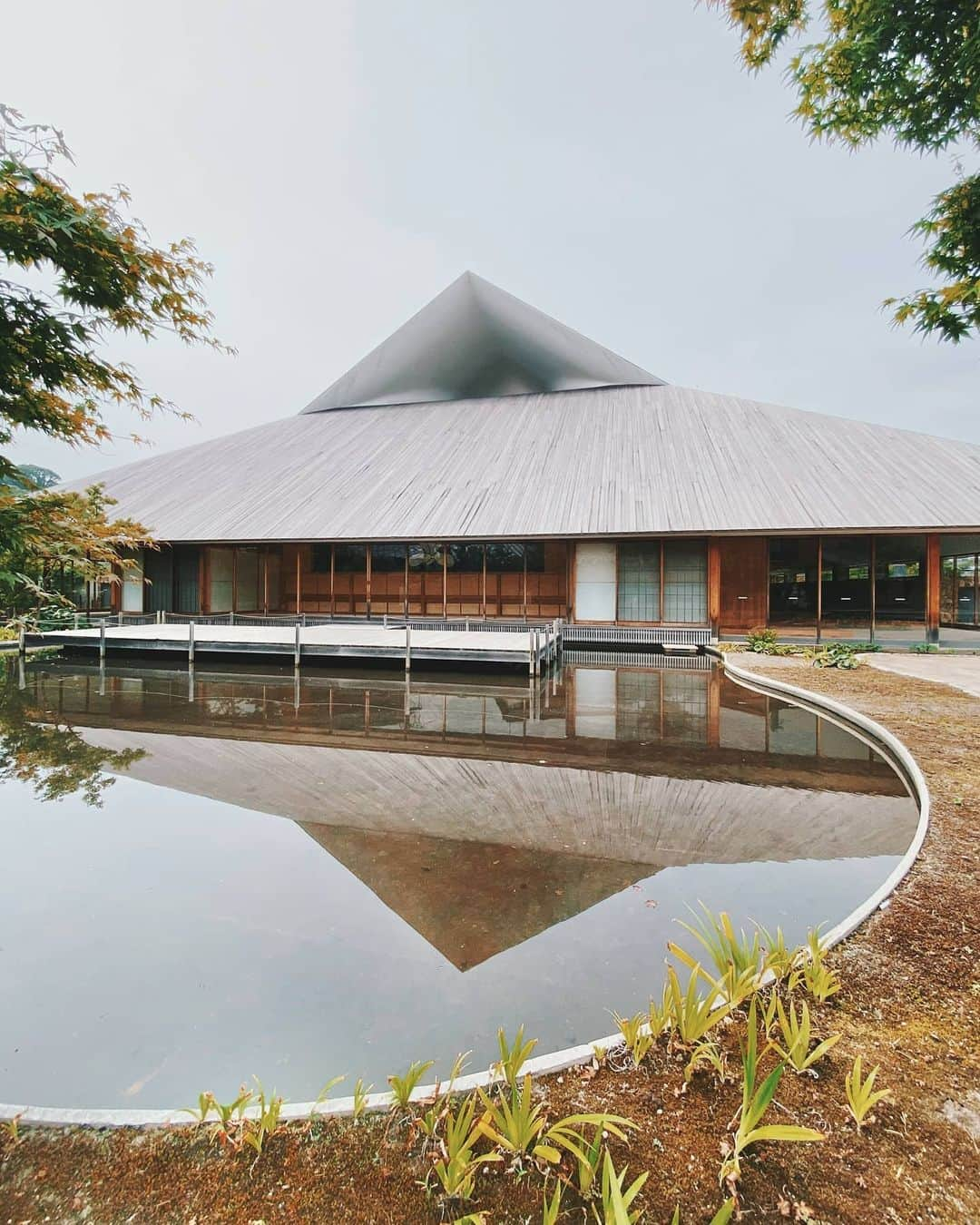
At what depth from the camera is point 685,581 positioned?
1584 centimetres

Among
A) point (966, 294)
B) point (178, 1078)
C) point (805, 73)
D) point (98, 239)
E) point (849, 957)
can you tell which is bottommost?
point (178, 1078)

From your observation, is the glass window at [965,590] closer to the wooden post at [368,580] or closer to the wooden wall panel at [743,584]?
the wooden wall panel at [743,584]

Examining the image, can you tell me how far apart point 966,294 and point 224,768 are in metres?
7.21

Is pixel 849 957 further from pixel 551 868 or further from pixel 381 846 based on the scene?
pixel 381 846

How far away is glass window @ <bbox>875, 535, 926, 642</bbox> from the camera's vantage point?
61.5 feet

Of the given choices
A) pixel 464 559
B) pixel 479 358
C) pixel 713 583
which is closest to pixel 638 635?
pixel 713 583

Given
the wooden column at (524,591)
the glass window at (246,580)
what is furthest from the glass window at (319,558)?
the wooden column at (524,591)

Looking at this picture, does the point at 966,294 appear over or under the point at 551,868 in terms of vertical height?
over

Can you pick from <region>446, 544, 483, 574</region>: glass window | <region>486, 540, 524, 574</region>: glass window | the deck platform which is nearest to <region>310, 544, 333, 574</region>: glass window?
<region>446, 544, 483, 574</region>: glass window

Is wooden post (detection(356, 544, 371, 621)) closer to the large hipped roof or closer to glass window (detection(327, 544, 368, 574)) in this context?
glass window (detection(327, 544, 368, 574))

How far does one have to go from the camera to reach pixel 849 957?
262cm

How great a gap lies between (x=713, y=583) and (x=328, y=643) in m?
9.36

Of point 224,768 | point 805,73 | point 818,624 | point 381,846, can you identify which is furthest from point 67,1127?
point 818,624

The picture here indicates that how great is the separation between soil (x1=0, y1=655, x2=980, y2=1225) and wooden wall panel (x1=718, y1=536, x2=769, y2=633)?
14675mm
